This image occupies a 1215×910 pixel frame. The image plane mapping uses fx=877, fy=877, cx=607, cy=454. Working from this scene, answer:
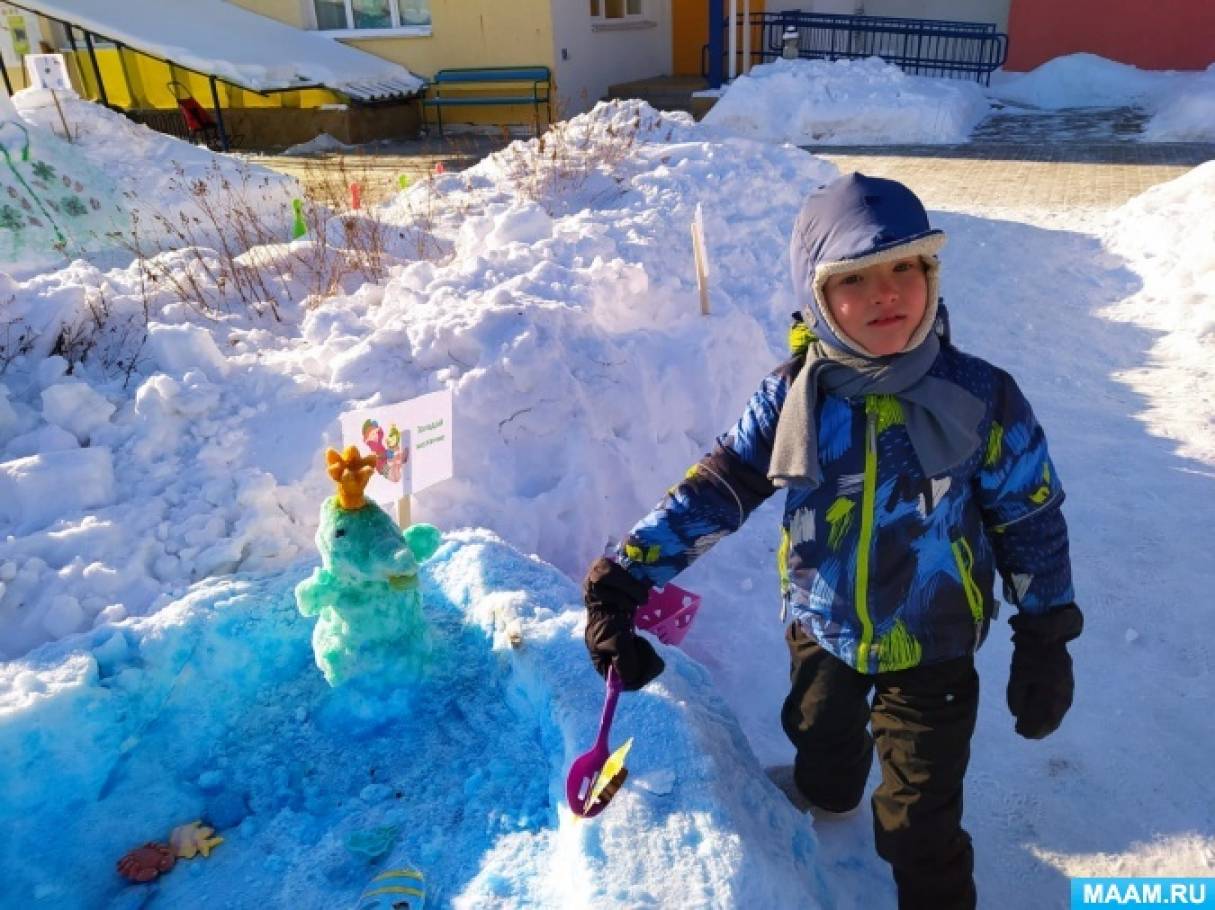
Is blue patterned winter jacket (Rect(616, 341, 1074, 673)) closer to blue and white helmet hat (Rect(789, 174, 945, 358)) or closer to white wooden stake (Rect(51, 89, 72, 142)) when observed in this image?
blue and white helmet hat (Rect(789, 174, 945, 358))

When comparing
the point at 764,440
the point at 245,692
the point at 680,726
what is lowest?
the point at 245,692

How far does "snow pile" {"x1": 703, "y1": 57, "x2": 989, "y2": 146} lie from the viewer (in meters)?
12.3

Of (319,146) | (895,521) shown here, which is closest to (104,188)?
(319,146)

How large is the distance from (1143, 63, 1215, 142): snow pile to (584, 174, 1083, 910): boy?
1193 cm

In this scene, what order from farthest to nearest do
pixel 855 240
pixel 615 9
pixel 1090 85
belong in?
pixel 615 9 → pixel 1090 85 → pixel 855 240

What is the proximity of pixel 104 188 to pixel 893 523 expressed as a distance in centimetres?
733

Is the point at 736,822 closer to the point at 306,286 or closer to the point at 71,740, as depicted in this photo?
the point at 71,740

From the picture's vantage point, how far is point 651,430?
3854 millimetres

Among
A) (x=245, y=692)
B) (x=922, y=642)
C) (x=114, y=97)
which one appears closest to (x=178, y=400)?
(x=245, y=692)

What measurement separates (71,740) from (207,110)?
1434 centimetres

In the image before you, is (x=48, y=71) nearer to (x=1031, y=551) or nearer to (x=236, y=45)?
(x=236, y=45)

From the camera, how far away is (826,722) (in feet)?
6.73

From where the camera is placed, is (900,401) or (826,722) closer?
(900,401)

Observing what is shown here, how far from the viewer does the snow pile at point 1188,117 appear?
11117 millimetres
